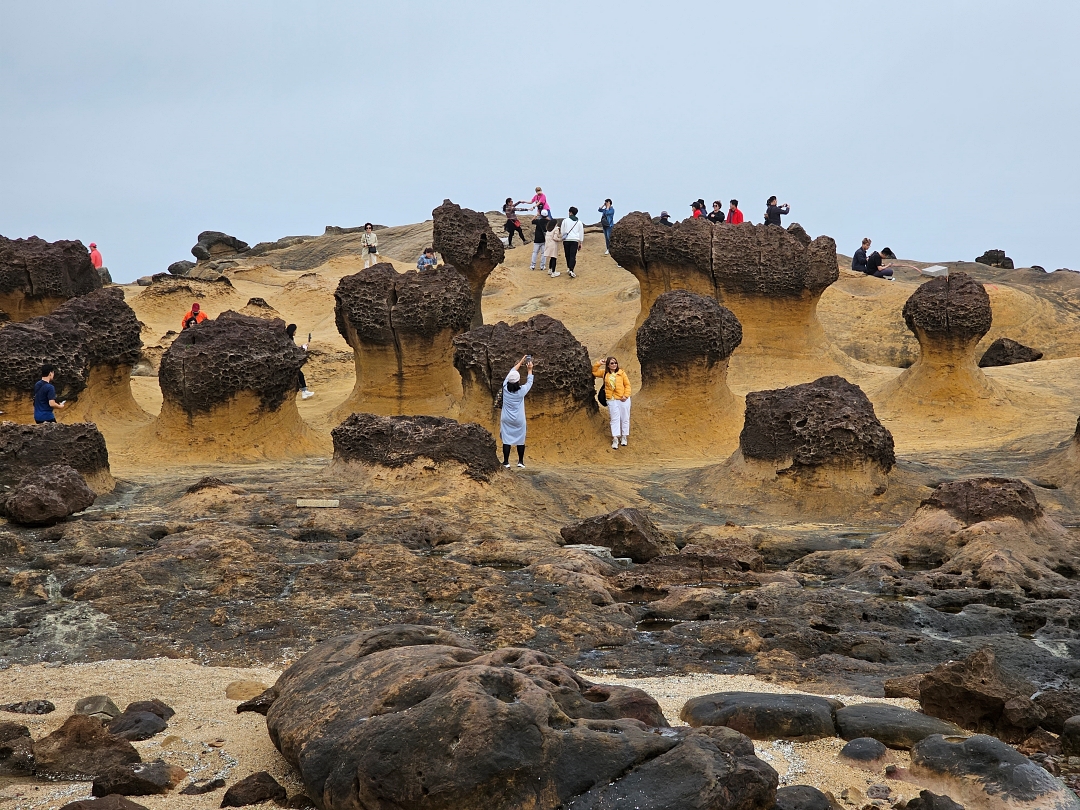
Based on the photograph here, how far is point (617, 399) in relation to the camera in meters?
13.5

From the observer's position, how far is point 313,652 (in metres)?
4.37

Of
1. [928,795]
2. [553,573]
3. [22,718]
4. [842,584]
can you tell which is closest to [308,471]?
[553,573]

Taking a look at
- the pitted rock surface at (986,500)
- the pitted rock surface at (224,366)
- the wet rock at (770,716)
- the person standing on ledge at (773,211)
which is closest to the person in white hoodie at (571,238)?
the person standing on ledge at (773,211)

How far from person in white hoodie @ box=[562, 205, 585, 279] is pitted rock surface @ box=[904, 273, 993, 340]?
7999mm

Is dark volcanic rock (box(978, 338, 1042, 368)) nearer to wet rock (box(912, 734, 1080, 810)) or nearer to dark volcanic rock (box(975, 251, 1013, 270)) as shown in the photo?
dark volcanic rock (box(975, 251, 1013, 270))

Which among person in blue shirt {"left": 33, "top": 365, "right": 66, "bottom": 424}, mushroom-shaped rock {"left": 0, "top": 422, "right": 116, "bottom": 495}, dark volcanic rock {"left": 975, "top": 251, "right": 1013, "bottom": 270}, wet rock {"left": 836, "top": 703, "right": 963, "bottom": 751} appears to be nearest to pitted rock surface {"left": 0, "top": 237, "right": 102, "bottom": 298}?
person in blue shirt {"left": 33, "top": 365, "right": 66, "bottom": 424}

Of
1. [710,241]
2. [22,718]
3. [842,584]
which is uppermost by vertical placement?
[710,241]

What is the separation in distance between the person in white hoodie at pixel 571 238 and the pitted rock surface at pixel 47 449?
1355 centimetres

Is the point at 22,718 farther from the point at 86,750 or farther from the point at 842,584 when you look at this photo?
the point at 842,584

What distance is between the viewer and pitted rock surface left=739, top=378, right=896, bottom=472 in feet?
35.8

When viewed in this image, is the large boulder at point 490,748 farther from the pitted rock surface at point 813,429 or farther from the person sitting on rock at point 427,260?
the person sitting on rock at point 427,260

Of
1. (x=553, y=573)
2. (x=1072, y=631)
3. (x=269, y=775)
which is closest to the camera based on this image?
(x=269, y=775)

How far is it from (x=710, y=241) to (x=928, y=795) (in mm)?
14269

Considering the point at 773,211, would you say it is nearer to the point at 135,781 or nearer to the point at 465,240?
the point at 465,240
